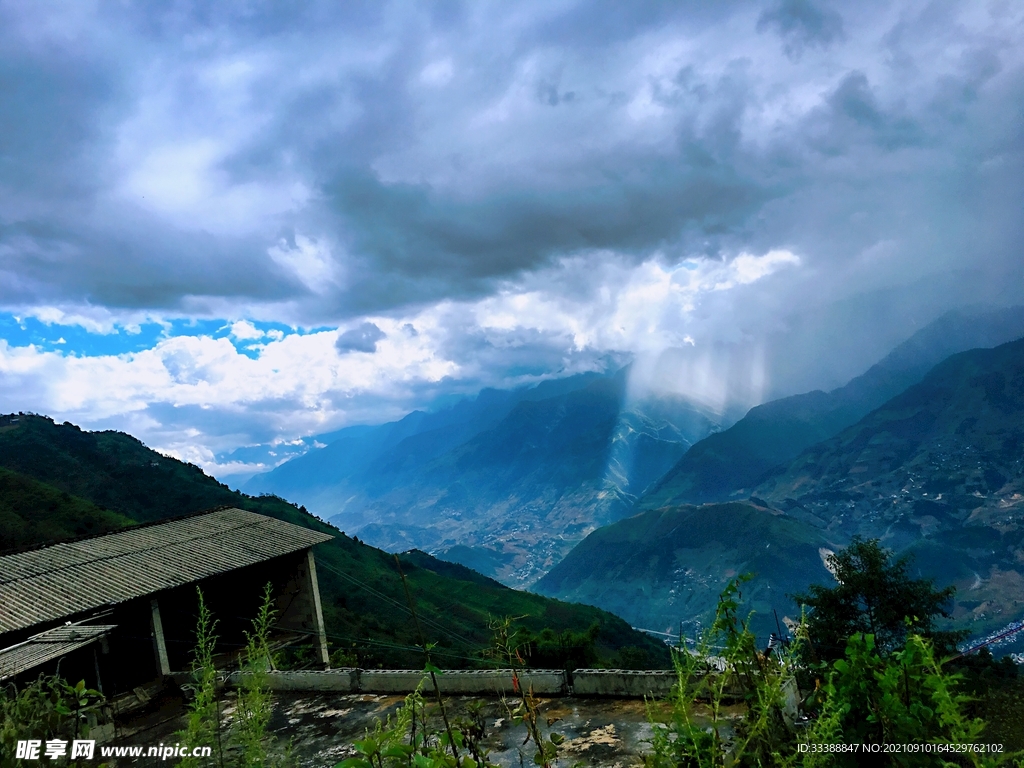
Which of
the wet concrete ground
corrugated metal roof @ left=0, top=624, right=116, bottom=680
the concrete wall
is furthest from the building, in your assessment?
the concrete wall

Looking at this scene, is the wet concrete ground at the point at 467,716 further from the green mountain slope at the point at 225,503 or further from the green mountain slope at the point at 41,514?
the green mountain slope at the point at 225,503

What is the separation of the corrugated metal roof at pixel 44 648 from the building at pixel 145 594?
0.02 m

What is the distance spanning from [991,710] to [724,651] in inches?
1642

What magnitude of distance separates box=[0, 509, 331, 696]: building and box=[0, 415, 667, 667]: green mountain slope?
97.0 feet

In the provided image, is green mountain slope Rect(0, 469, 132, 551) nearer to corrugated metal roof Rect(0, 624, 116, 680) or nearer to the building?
the building

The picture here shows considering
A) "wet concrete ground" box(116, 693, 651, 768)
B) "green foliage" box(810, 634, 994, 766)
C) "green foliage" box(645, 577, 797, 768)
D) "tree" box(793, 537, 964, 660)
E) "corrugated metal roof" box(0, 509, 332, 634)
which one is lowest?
"tree" box(793, 537, 964, 660)

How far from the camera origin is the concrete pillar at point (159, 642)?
61.0 ft

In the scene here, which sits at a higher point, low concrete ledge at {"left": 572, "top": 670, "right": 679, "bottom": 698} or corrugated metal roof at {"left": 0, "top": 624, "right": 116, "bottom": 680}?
corrugated metal roof at {"left": 0, "top": 624, "right": 116, "bottom": 680}

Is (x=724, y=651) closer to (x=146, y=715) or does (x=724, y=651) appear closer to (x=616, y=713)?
(x=616, y=713)

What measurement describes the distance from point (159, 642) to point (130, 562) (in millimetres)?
4223

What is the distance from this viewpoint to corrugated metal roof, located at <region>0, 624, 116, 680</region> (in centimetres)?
1159

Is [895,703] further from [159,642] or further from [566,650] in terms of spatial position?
[566,650]

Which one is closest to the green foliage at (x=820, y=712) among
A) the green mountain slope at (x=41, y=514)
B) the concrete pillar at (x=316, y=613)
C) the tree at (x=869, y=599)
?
the concrete pillar at (x=316, y=613)

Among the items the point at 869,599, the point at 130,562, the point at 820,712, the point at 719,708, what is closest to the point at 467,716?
the point at 820,712
